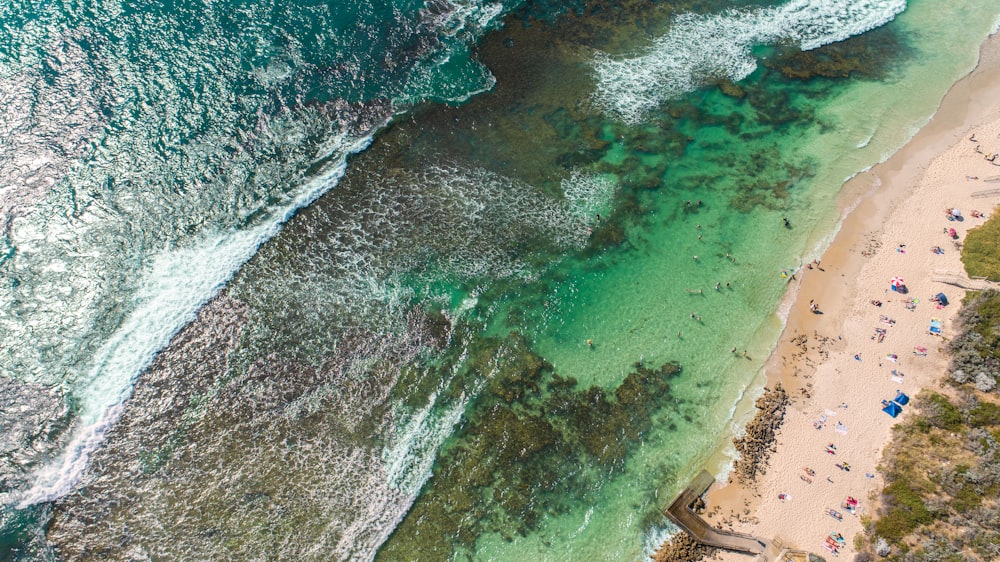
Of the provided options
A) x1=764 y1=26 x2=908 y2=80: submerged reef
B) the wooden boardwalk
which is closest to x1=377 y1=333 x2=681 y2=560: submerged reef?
the wooden boardwalk

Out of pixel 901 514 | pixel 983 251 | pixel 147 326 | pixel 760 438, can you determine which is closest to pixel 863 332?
pixel 760 438

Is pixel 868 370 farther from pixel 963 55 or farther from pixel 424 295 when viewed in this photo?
pixel 963 55

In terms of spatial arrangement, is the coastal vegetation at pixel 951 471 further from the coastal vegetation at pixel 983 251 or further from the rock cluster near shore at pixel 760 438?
the rock cluster near shore at pixel 760 438

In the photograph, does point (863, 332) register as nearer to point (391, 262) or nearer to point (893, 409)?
point (893, 409)

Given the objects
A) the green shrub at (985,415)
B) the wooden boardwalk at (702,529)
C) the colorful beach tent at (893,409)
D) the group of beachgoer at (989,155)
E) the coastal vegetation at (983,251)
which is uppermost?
the group of beachgoer at (989,155)

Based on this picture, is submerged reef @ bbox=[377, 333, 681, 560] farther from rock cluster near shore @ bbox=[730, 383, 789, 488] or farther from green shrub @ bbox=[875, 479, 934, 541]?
green shrub @ bbox=[875, 479, 934, 541]

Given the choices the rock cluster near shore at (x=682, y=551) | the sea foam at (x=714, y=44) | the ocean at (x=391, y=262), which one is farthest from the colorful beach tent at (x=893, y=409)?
the sea foam at (x=714, y=44)
